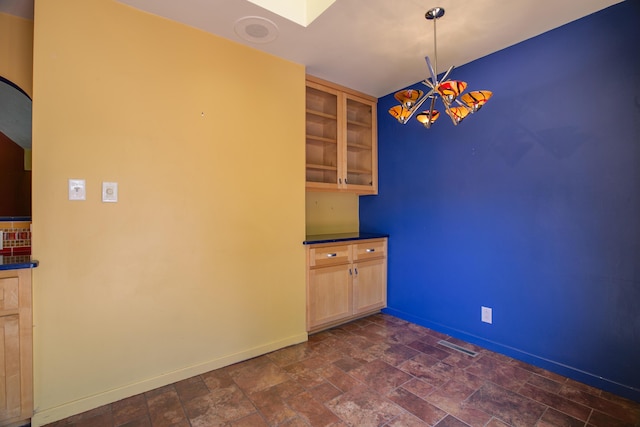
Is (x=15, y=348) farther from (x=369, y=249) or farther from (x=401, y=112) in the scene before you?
(x=369, y=249)

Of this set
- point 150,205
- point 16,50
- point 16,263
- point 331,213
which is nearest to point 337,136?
point 331,213

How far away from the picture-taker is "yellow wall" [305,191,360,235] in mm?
3332

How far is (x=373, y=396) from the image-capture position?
6.06 ft

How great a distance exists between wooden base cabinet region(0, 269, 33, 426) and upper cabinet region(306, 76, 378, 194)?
2107 mm

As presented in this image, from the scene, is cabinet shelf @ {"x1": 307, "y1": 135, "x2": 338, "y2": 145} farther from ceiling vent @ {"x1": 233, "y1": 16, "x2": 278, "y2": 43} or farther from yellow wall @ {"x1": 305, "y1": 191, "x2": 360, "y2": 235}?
ceiling vent @ {"x1": 233, "y1": 16, "x2": 278, "y2": 43}

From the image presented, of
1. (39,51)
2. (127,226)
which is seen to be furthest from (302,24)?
(127,226)

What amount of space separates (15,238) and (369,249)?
110 inches

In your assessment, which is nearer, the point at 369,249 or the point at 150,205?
the point at 150,205

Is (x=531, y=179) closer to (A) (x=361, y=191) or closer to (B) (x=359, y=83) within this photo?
(A) (x=361, y=191)

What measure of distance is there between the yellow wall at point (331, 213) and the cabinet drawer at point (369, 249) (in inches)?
20.9

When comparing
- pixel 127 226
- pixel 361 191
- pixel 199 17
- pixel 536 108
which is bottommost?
pixel 127 226

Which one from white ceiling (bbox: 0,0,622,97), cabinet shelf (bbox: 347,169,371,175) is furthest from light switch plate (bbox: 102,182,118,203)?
cabinet shelf (bbox: 347,169,371,175)

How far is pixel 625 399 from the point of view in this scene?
1805 millimetres

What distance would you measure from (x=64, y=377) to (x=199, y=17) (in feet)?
7.80
